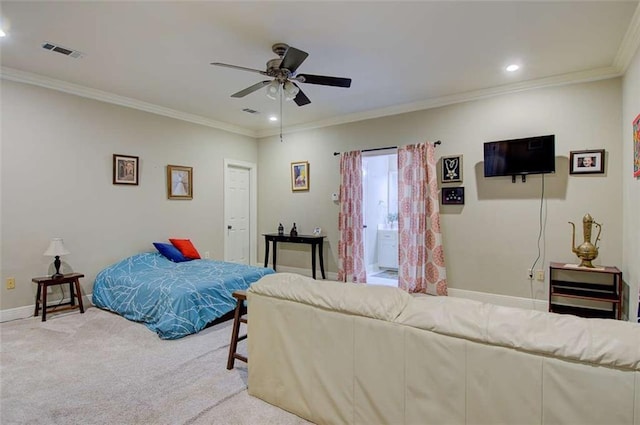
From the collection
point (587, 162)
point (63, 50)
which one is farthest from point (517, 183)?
point (63, 50)

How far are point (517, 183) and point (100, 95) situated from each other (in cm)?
545

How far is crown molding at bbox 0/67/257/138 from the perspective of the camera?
3695mm

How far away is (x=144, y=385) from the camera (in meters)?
2.33

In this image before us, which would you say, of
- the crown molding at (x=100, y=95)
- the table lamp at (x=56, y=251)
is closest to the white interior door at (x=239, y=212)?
the crown molding at (x=100, y=95)

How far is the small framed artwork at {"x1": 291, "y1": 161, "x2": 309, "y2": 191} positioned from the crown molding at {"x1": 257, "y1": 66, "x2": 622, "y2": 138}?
645 mm

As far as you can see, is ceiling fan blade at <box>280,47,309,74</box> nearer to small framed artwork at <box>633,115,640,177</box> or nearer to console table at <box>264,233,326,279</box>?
small framed artwork at <box>633,115,640,177</box>

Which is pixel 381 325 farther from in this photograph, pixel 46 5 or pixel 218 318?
pixel 46 5

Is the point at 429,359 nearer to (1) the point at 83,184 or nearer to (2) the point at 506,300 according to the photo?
(2) the point at 506,300

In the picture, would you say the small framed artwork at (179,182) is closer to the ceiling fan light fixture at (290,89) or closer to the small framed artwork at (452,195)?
the ceiling fan light fixture at (290,89)

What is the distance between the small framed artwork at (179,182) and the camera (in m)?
5.19

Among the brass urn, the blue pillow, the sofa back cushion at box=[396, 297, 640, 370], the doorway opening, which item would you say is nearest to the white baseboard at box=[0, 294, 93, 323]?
the blue pillow

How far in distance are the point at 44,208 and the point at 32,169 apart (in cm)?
46

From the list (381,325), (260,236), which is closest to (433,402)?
(381,325)

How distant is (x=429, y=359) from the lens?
137 cm
